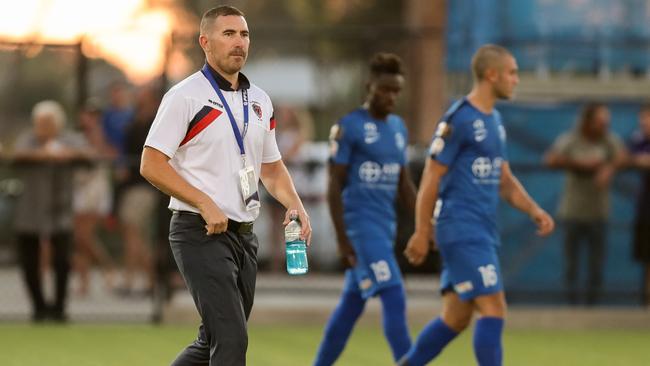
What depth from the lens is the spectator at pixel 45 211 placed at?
1603 cm

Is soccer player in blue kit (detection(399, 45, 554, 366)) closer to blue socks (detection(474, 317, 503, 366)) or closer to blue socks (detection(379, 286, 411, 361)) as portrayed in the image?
blue socks (detection(474, 317, 503, 366))

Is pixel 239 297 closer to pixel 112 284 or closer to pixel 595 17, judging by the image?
pixel 595 17

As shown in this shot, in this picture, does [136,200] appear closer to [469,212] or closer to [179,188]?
[469,212]

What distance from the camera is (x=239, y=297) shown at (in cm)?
789

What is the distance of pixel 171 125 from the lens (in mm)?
7770

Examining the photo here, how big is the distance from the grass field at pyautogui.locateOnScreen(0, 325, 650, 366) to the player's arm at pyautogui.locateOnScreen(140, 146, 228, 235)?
16.3ft

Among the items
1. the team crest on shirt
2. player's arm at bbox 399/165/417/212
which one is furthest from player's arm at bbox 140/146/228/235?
player's arm at bbox 399/165/417/212

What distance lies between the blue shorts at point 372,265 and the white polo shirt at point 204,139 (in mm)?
2758

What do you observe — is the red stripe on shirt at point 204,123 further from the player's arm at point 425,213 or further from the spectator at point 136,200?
the spectator at point 136,200

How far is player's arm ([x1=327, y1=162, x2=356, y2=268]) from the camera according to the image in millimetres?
10617

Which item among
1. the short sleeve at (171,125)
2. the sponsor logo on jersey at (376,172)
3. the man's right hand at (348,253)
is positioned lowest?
the man's right hand at (348,253)

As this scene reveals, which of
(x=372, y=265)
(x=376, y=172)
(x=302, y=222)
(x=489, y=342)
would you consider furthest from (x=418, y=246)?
(x=302, y=222)

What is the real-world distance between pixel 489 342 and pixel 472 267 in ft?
1.38

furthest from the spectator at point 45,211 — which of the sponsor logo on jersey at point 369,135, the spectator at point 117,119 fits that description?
the sponsor logo on jersey at point 369,135
